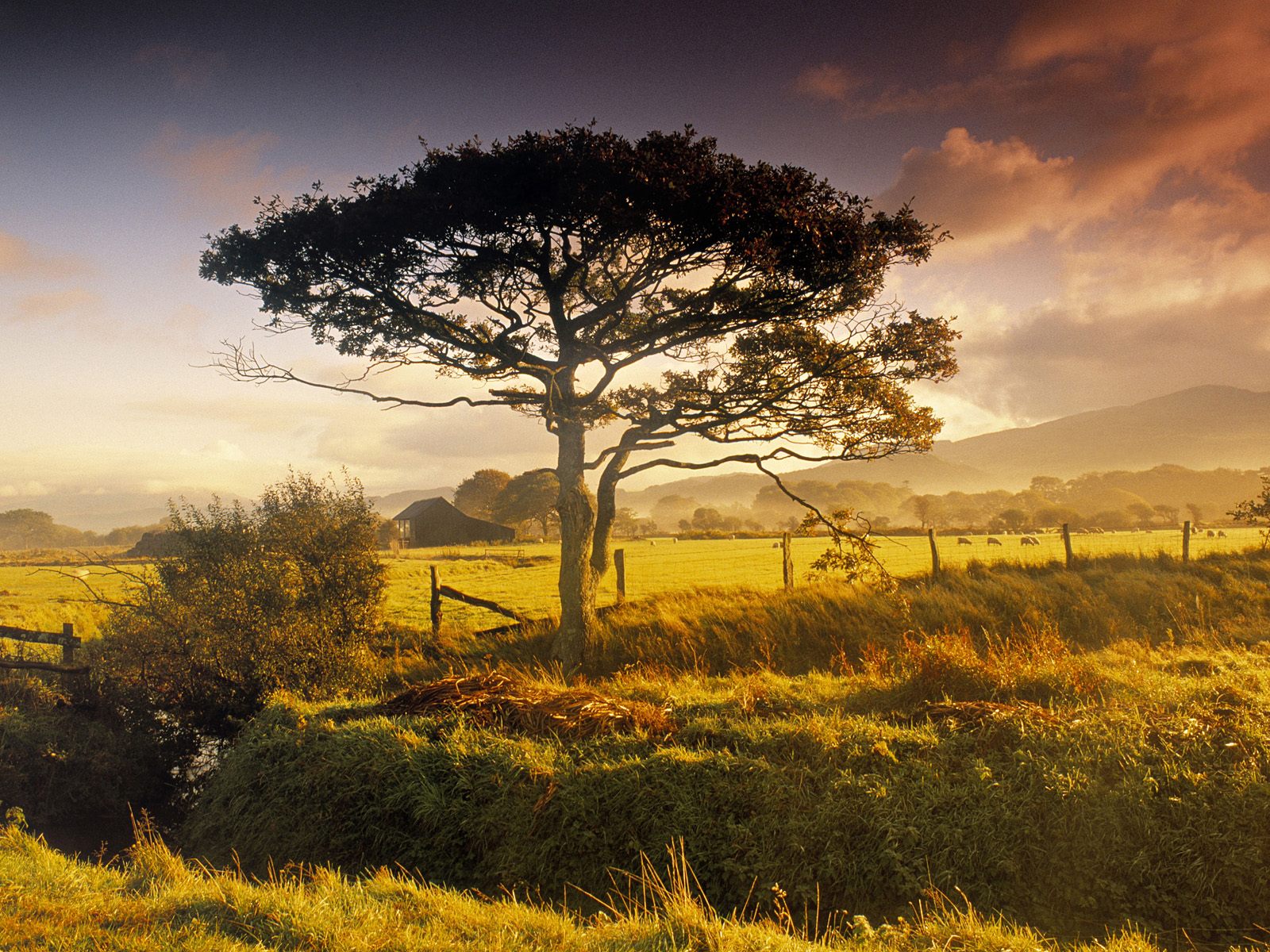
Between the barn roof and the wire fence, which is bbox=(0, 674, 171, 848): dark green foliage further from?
the barn roof

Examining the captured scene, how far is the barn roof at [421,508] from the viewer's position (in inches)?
2630

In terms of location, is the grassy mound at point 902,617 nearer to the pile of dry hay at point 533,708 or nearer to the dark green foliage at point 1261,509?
the dark green foliage at point 1261,509

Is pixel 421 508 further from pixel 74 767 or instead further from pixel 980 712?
pixel 980 712

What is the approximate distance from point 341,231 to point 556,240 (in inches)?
155

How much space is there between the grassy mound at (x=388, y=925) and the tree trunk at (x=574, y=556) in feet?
25.4

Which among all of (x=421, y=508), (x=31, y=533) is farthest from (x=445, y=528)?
(x=31, y=533)

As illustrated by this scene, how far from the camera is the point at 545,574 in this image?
1319 inches

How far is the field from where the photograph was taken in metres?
19.9

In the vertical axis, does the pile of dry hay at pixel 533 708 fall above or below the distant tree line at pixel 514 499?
below

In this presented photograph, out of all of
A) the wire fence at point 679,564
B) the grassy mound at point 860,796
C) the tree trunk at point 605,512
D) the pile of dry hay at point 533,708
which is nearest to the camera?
the grassy mound at point 860,796

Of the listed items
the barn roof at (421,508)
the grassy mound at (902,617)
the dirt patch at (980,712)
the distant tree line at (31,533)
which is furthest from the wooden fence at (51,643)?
the distant tree line at (31,533)

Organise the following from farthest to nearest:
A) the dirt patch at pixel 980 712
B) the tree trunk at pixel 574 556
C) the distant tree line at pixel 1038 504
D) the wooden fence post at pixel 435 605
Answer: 1. the distant tree line at pixel 1038 504
2. the wooden fence post at pixel 435 605
3. the tree trunk at pixel 574 556
4. the dirt patch at pixel 980 712

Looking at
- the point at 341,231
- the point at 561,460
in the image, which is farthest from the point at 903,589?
the point at 341,231

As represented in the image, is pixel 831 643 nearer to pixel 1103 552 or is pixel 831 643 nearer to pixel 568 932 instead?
pixel 568 932
